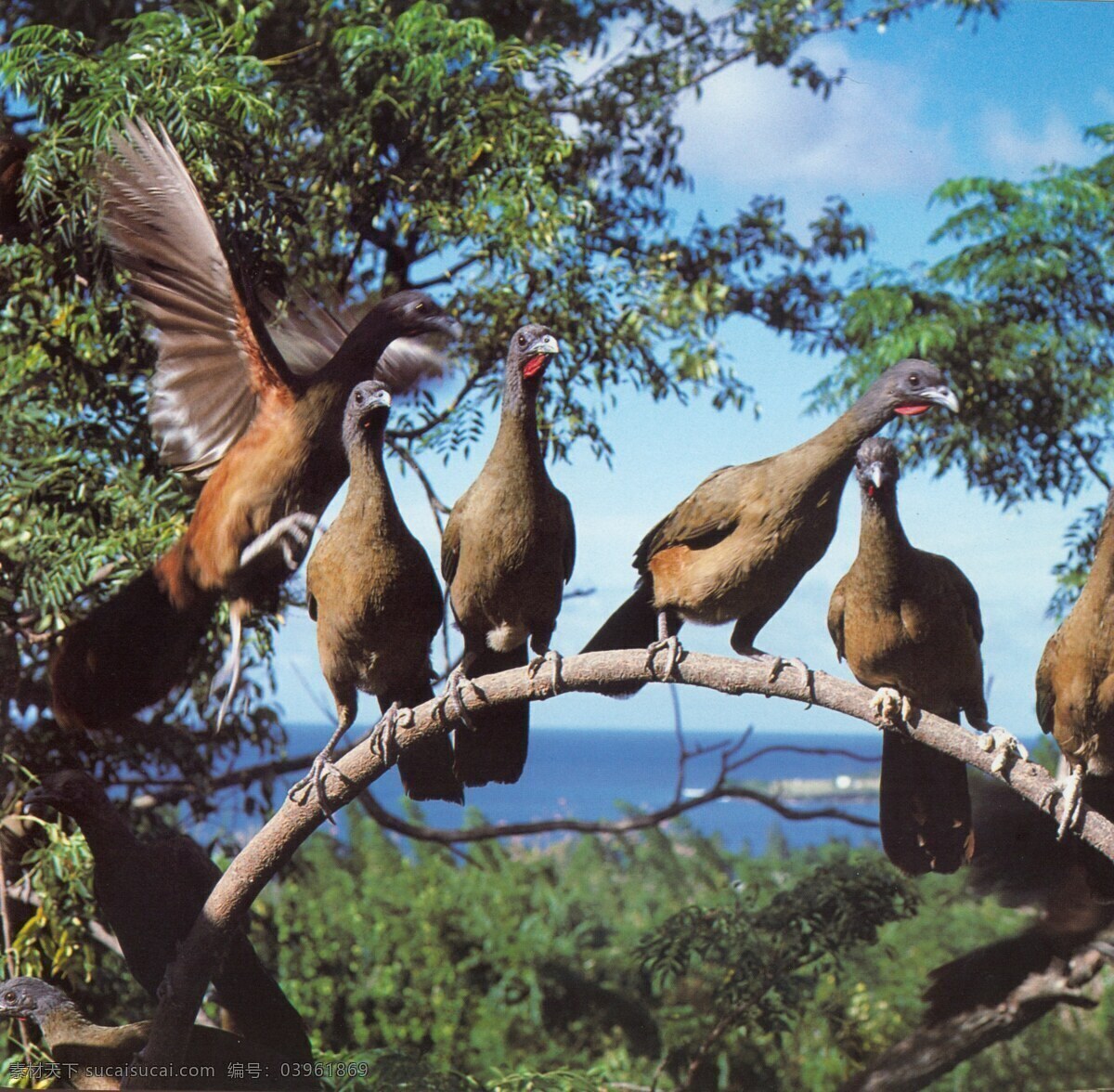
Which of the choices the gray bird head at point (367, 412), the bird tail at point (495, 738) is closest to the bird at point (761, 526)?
the bird tail at point (495, 738)

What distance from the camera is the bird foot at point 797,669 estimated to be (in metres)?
2.23

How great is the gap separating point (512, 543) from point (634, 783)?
1579cm

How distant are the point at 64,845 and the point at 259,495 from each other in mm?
945

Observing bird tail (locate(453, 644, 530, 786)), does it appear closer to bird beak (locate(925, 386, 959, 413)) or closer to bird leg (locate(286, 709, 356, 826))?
bird leg (locate(286, 709, 356, 826))

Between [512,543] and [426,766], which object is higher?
[512,543]

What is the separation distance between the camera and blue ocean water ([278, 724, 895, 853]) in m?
6.34

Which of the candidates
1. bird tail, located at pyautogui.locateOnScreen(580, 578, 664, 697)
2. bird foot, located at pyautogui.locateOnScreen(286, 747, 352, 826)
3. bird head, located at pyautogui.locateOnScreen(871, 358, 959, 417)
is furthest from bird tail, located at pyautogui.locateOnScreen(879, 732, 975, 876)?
bird foot, located at pyautogui.locateOnScreen(286, 747, 352, 826)

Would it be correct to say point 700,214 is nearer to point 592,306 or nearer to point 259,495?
point 592,306

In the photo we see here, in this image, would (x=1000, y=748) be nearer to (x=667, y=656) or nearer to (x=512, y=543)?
(x=667, y=656)

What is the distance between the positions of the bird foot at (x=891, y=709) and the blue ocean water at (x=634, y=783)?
161 centimetres

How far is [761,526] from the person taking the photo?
2295 mm

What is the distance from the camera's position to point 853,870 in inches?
145

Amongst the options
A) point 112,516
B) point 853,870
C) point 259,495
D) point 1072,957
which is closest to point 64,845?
point 112,516

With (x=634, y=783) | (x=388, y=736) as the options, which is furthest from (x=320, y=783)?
(x=634, y=783)
